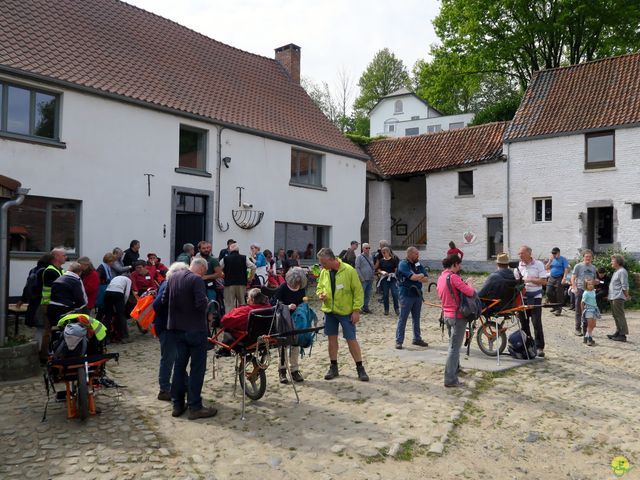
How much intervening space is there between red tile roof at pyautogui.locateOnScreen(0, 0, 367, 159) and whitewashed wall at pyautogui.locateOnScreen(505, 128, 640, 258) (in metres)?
6.77

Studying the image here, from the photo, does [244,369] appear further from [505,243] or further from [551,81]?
[551,81]

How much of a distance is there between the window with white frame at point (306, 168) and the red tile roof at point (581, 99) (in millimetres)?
8200

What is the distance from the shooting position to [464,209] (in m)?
25.0

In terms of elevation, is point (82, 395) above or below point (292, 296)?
below

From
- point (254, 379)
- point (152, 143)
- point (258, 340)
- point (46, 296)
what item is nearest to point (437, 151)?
point (152, 143)

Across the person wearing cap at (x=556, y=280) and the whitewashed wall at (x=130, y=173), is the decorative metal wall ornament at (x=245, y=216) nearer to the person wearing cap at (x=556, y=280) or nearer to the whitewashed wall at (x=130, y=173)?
the whitewashed wall at (x=130, y=173)

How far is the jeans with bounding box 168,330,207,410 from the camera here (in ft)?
→ 20.4

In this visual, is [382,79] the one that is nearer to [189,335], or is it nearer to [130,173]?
[130,173]

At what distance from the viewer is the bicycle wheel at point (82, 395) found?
19.6 ft

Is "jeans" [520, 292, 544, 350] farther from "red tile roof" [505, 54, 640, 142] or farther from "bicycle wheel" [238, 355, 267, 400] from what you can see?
"red tile roof" [505, 54, 640, 142]

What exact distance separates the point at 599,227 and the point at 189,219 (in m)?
15.4

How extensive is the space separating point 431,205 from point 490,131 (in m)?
4.12

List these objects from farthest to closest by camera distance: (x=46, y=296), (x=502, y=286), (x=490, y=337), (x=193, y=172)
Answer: (x=193, y=172) → (x=490, y=337) → (x=502, y=286) → (x=46, y=296)

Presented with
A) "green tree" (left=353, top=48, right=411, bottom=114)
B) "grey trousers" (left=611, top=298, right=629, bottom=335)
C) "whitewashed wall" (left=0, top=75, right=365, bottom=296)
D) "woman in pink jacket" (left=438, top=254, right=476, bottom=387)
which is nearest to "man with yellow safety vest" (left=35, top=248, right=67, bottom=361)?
"whitewashed wall" (left=0, top=75, right=365, bottom=296)
